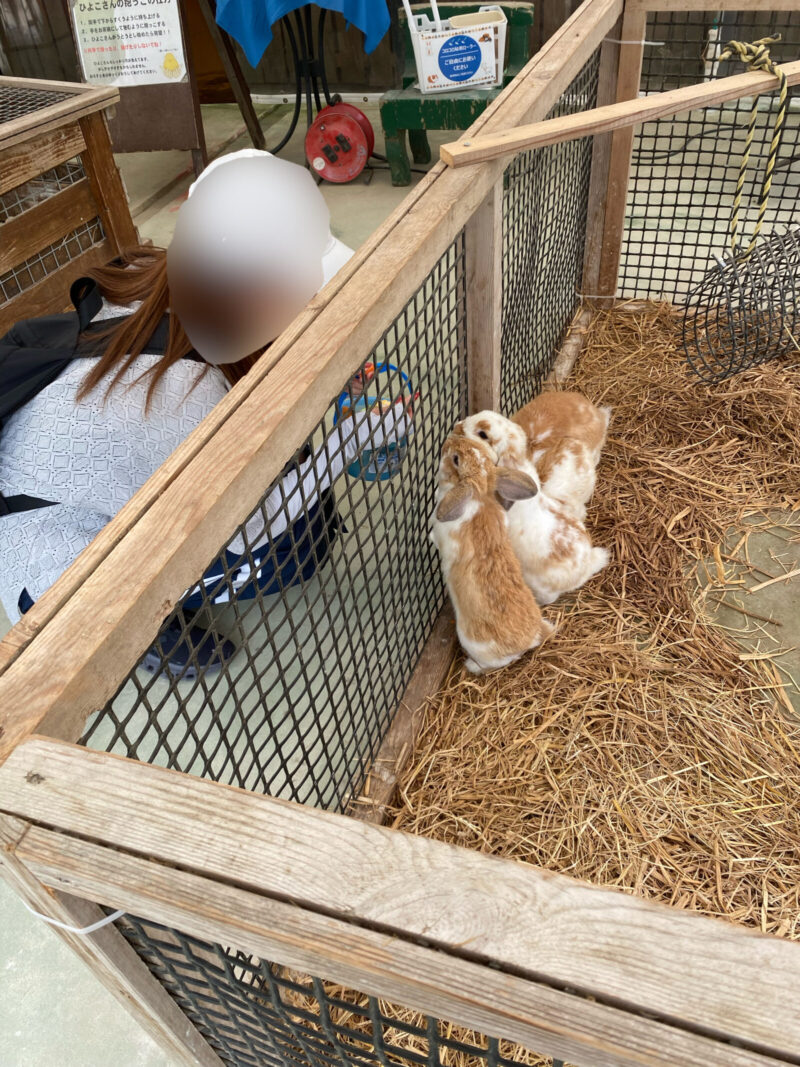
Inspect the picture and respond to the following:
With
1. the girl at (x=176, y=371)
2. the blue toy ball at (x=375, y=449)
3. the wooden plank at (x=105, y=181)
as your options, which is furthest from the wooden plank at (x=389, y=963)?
the wooden plank at (x=105, y=181)

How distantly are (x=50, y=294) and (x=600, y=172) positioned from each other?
2204mm

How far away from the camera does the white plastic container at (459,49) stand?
432 cm

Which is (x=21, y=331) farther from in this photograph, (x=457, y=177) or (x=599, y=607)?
(x=599, y=607)

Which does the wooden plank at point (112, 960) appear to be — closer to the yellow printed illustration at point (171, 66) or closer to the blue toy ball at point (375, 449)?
the blue toy ball at point (375, 449)

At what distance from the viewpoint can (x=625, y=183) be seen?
301 centimetres

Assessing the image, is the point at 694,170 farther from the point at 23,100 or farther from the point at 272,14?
the point at 23,100

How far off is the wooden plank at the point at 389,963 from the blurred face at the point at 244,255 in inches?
36.3

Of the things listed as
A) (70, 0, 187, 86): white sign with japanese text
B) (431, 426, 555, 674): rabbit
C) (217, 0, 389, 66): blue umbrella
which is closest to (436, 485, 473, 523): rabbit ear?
(431, 426, 555, 674): rabbit

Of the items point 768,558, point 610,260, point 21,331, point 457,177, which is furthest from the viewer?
point 610,260

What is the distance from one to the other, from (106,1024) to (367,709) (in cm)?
79

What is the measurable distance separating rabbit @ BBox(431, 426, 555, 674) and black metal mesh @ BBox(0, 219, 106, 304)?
217 cm

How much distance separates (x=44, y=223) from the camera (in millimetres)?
3096

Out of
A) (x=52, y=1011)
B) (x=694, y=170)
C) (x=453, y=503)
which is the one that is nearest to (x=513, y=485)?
(x=453, y=503)

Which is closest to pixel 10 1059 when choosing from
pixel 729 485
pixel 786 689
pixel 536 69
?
pixel 786 689
